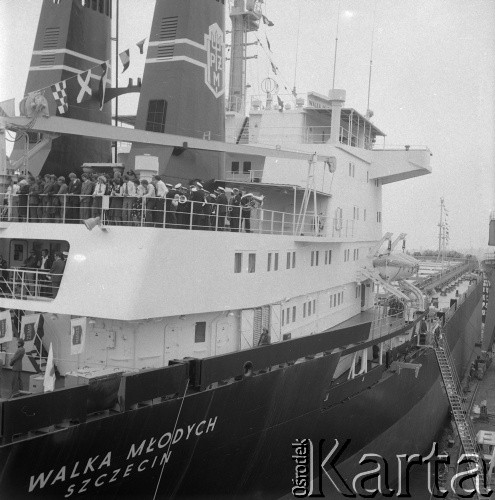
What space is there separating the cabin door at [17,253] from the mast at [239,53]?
34.6ft

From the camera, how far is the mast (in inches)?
900

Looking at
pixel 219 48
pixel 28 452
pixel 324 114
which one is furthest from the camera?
pixel 324 114

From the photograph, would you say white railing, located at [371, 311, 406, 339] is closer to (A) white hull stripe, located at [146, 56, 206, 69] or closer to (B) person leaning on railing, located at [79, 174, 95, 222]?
(A) white hull stripe, located at [146, 56, 206, 69]

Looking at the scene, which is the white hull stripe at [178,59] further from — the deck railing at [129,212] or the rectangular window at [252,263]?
the rectangular window at [252,263]

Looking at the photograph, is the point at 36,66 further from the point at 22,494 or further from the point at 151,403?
the point at 22,494

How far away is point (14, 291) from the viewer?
41.6 feet

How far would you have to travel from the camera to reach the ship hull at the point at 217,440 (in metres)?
9.26

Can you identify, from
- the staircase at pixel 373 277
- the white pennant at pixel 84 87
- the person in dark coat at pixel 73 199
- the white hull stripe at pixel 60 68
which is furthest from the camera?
the staircase at pixel 373 277

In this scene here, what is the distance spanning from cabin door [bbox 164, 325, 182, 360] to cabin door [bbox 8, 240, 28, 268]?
12.8 feet

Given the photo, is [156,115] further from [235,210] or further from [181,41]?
[235,210]

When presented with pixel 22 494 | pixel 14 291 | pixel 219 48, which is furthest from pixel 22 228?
pixel 219 48

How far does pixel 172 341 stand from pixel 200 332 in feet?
2.45

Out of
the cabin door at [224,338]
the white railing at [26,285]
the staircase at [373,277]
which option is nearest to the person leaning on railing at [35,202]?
the white railing at [26,285]

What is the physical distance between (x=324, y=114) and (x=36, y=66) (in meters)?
8.92
